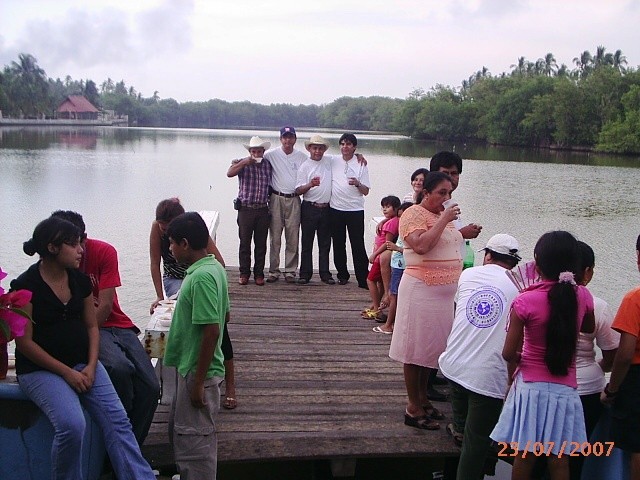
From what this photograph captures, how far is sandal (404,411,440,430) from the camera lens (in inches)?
143

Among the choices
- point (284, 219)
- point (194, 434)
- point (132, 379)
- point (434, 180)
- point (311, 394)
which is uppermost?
point (434, 180)

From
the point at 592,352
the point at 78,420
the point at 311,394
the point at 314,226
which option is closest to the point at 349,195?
the point at 314,226

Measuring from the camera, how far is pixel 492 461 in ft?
13.5

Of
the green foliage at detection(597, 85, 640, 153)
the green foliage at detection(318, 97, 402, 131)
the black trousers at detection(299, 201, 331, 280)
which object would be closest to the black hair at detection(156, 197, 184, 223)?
the black trousers at detection(299, 201, 331, 280)

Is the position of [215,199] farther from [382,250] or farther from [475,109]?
[475,109]

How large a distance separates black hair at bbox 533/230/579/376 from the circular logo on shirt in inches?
12.4

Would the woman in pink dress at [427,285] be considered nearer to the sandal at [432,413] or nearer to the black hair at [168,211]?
the sandal at [432,413]

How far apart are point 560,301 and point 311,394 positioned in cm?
Result: 187

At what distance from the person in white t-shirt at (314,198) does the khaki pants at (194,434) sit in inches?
143

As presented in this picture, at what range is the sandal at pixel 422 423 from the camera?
3.64 metres

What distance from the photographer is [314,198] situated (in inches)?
258

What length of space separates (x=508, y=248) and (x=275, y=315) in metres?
2.94

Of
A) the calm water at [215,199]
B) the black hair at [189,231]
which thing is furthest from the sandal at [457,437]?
the calm water at [215,199]

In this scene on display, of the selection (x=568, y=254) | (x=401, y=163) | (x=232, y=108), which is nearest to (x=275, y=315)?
(x=568, y=254)
